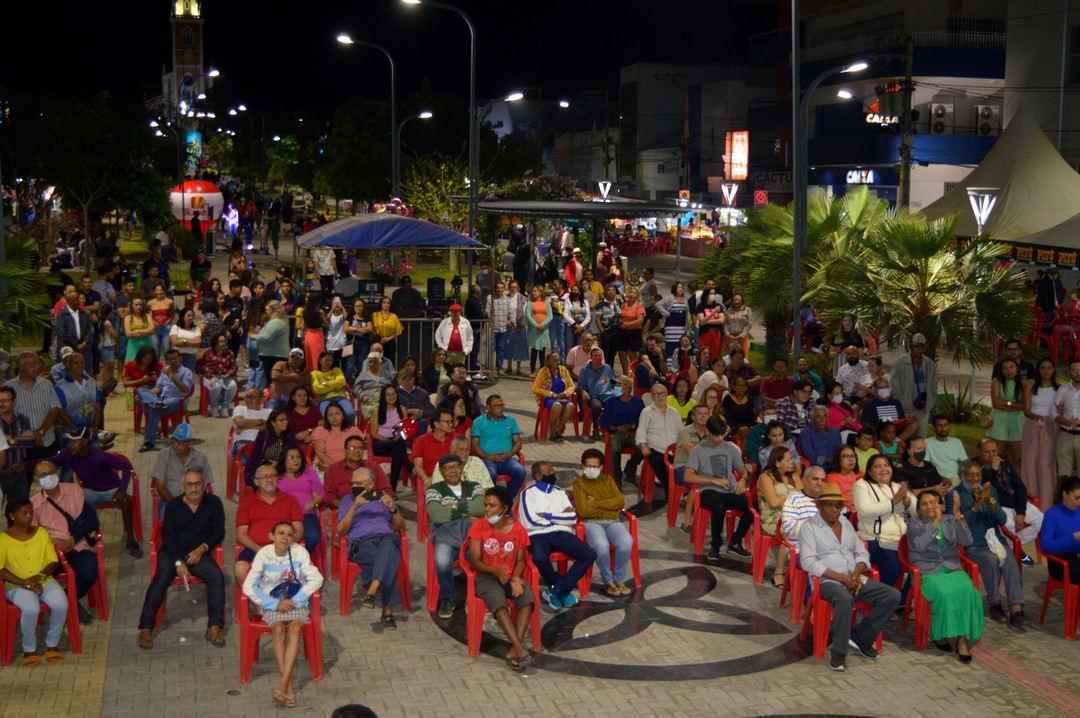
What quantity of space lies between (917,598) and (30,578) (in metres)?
6.60

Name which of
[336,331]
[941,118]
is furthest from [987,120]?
[336,331]

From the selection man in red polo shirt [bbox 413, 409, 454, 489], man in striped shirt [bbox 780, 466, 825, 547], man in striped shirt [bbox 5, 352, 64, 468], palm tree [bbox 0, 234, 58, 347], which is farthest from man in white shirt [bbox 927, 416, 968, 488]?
palm tree [bbox 0, 234, 58, 347]

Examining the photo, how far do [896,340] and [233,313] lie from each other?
1024 cm

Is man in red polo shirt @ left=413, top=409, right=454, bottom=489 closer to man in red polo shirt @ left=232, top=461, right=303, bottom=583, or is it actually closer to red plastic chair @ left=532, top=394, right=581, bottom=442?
man in red polo shirt @ left=232, top=461, right=303, bottom=583

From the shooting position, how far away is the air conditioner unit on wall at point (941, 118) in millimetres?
53969

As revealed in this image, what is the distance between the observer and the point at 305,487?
1141 centimetres

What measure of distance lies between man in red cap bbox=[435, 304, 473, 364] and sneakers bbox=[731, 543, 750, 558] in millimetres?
7620

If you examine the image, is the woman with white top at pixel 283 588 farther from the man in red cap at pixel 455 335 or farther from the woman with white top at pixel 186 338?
the man in red cap at pixel 455 335

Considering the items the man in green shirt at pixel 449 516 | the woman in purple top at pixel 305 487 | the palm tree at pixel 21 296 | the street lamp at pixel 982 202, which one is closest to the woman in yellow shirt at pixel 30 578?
the woman in purple top at pixel 305 487

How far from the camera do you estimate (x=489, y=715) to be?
881 centimetres

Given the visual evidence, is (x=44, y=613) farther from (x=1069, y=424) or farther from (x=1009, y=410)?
(x=1069, y=424)

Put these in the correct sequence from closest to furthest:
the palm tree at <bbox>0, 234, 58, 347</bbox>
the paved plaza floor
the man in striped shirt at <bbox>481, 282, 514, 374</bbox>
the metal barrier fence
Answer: the paved plaza floor, the palm tree at <bbox>0, 234, 58, 347</bbox>, the metal barrier fence, the man in striped shirt at <bbox>481, 282, 514, 374</bbox>

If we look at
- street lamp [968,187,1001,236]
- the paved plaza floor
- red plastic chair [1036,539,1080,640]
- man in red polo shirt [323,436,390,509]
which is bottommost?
the paved plaza floor

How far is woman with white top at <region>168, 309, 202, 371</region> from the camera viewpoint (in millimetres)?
18281
